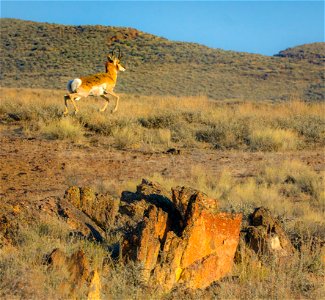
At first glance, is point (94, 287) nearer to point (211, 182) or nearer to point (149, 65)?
point (211, 182)

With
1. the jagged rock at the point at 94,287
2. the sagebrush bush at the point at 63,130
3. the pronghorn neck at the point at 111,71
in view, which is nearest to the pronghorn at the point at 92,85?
the pronghorn neck at the point at 111,71

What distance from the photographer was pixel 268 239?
663cm

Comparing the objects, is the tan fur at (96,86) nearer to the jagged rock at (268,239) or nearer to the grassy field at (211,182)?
the grassy field at (211,182)

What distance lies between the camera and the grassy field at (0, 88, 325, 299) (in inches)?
218

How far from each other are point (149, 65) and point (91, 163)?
4406cm

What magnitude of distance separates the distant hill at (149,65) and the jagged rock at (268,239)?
1497 inches

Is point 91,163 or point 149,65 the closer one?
point 91,163

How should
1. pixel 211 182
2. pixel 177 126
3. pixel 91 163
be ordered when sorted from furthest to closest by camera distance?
1. pixel 177 126
2. pixel 91 163
3. pixel 211 182

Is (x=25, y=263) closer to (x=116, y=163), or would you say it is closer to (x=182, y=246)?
(x=182, y=246)

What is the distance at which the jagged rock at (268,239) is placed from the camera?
6566mm

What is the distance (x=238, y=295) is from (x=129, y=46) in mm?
56007

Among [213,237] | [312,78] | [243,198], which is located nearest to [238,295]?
[213,237]

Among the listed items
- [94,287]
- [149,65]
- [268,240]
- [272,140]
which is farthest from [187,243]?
[149,65]

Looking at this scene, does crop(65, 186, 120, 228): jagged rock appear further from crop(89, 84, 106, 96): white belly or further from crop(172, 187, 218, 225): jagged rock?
crop(89, 84, 106, 96): white belly
